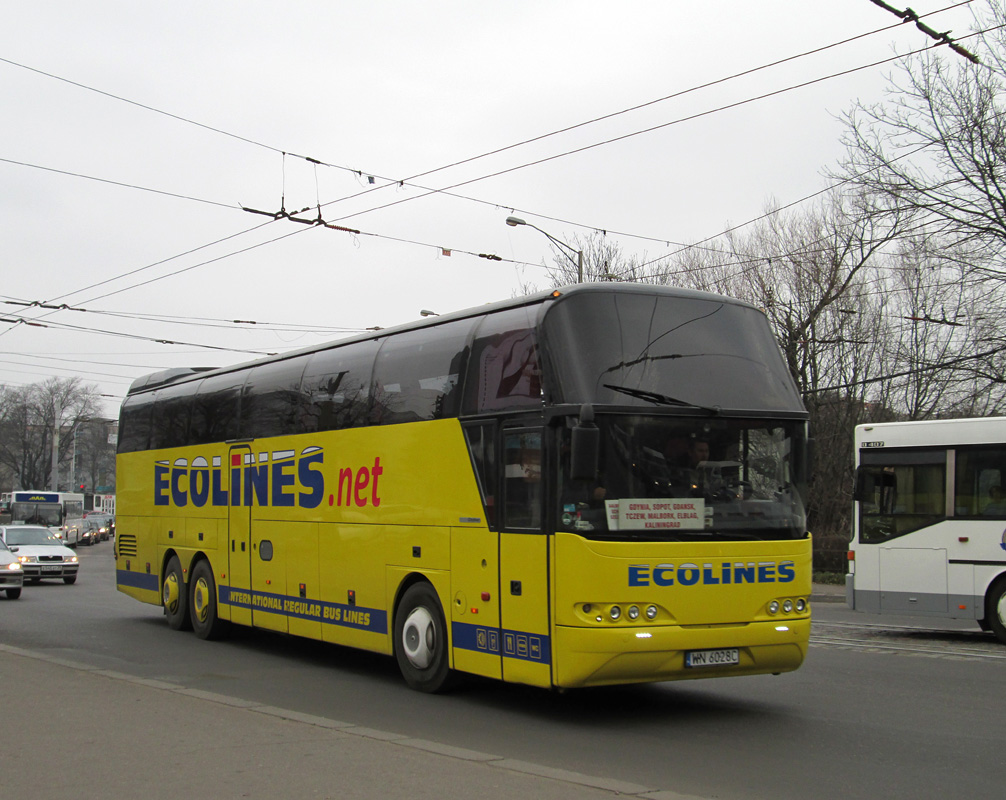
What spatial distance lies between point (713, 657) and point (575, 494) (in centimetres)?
176

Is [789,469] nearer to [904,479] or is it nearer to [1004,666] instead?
[1004,666]

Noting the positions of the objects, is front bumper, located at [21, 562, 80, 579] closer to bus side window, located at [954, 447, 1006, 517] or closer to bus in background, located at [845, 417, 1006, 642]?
bus in background, located at [845, 417, 1006, 642]

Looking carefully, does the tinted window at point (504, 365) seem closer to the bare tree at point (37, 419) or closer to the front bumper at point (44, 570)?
the front bumper at point (44, 570)

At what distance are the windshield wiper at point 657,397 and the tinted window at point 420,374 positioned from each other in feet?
6.20

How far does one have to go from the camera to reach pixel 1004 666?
12164 mm

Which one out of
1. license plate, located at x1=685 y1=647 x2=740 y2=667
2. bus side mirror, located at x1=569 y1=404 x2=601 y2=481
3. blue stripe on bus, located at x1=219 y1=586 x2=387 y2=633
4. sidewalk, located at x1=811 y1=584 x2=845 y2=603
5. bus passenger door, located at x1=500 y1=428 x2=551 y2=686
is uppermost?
bus side mirror, located at x1=569 y1=404 x2=601 y2=481

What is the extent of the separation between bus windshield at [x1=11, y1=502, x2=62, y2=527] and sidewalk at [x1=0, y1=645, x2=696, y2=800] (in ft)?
168

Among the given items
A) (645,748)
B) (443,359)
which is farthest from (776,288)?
(645,748)

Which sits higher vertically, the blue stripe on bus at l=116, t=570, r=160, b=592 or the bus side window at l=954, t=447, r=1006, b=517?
the bus side window at l=954, t=447, r=1006, b=517

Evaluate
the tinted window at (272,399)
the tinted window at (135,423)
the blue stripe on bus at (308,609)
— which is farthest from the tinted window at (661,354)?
the tinted window at (135,423)

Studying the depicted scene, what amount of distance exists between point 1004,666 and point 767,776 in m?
6.66

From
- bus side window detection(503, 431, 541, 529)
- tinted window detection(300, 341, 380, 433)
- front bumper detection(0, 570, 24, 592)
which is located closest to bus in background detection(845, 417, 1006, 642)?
tinted window detection(300, 341, 380, 433)

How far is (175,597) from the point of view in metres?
16.5

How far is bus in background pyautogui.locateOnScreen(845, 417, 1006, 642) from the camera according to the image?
15023mm
